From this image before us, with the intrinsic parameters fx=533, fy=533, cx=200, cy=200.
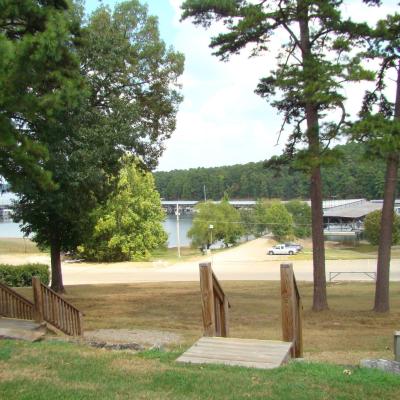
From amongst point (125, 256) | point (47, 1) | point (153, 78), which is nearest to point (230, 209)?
point (125, 256)

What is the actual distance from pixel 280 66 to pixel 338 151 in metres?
3.53

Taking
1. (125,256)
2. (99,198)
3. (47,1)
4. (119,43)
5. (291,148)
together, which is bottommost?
(125,256)

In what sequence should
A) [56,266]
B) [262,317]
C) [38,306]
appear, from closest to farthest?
[38,306], [262,317], [56,266]

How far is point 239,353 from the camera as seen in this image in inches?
228

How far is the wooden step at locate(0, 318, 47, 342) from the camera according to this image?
7628 millimetres

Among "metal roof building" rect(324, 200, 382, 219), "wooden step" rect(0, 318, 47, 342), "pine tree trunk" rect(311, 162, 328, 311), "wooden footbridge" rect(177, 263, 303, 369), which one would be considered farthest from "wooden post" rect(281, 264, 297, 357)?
"metal roof building" rect(324, 200, 382, 219)

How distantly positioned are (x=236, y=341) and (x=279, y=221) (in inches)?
3104

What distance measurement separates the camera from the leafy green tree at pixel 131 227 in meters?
51.8

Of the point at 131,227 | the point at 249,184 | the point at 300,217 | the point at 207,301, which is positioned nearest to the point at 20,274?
the point at 207,301

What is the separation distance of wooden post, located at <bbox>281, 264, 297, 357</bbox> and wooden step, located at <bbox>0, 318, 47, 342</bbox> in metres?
3.61

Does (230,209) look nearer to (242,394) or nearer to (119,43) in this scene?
(119,43)

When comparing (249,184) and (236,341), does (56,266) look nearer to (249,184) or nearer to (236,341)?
(236,341)

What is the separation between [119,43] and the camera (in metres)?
16.1

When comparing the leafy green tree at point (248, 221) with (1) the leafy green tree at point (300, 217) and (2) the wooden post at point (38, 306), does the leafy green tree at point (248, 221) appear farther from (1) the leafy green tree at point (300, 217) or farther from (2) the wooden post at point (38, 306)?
(2) the wooden post at point (38, 306)
